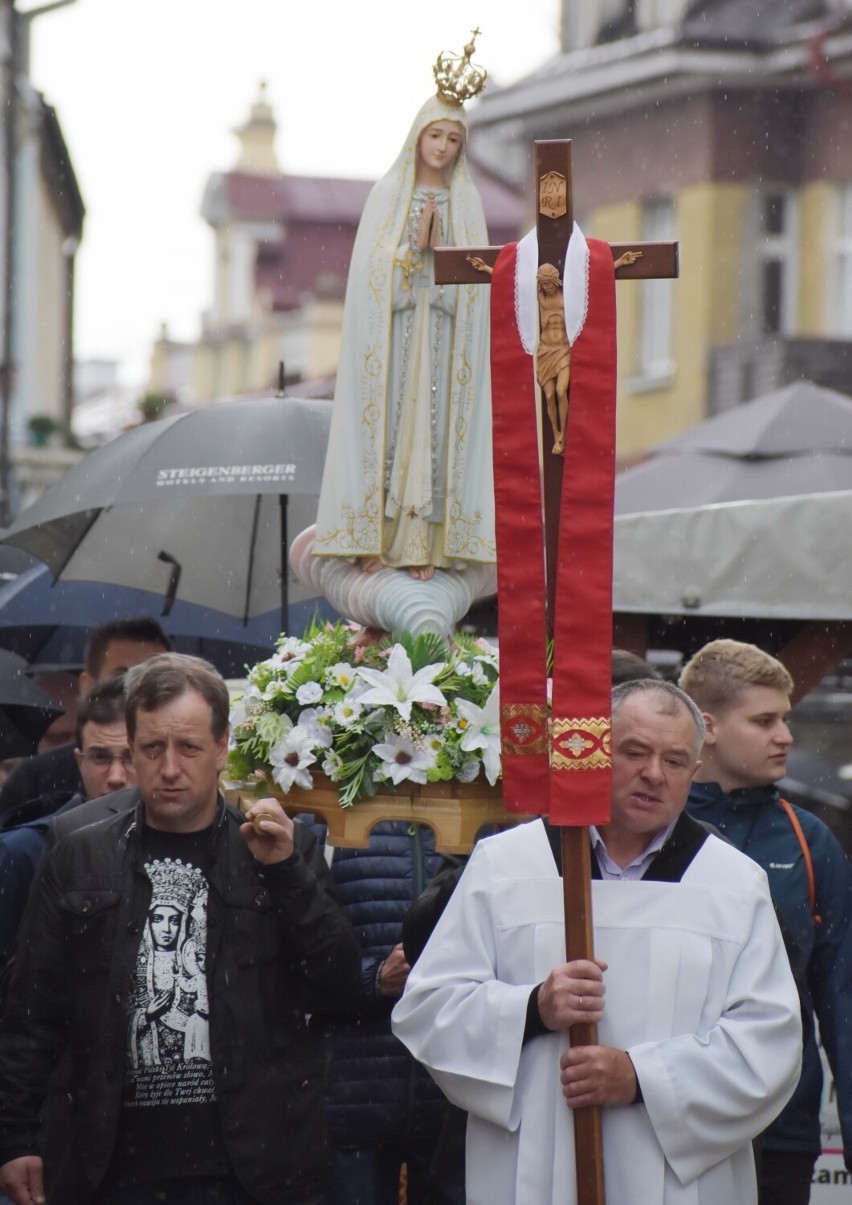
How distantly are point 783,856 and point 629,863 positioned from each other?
3.14 ft

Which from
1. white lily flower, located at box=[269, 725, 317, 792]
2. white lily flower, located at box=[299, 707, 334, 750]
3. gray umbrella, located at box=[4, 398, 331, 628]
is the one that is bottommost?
white lily flower, located at box=[269, 725, 317, 792]

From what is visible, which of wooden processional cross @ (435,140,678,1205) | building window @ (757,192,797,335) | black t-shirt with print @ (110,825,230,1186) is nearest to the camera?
wooden processional cross @ (435,140,678,1205)

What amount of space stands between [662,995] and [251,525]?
13.7ft

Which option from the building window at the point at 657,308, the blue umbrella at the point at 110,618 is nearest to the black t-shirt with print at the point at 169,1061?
the blue umbrella at the point at 110,618

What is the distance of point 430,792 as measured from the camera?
500 centimetres

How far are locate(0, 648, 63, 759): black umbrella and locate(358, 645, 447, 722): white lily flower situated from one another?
1.82 meters

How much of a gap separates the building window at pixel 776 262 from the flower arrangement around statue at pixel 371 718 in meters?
19.9

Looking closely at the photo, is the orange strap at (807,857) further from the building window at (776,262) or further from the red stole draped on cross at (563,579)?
the building window at (776,262)

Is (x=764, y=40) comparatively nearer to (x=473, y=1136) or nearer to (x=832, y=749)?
(x=832, y=749)

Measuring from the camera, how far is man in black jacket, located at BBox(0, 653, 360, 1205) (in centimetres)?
456

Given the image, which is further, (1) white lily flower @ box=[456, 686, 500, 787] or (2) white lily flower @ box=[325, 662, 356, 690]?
(2) white lily flower @ box=[325, 662, 356, 690]

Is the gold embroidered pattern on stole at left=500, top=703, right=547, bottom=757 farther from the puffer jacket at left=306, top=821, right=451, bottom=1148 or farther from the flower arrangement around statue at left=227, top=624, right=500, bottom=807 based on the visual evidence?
the puffer jacket at left=306, top=821, right=451, bottom=1148

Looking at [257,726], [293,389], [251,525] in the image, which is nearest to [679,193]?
[293,389]

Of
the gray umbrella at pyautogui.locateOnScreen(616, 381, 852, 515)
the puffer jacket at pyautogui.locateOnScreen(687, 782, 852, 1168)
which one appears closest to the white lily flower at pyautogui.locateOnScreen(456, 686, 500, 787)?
the puffer jacket at pyautogui.locateOnScreen(687, 782, 852, 1168)
